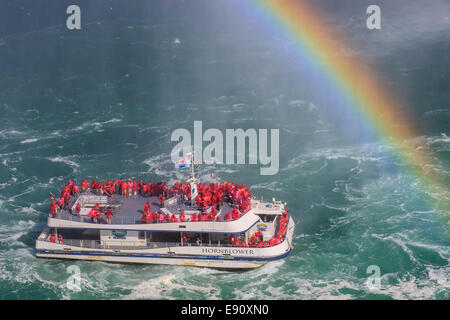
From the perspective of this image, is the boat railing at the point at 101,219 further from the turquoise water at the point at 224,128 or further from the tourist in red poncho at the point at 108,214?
the turquoise water at the point at 224,128

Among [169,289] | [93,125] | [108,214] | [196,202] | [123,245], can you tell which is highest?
[93,125]

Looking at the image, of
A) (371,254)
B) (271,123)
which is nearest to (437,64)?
(271,123)

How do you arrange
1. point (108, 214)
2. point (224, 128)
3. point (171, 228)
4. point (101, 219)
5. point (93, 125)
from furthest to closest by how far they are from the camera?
point (93, 125) → point (224, 128) → point (101, 219) → point (108, 214) → point (171, 228)

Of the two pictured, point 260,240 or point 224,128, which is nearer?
point 260,240

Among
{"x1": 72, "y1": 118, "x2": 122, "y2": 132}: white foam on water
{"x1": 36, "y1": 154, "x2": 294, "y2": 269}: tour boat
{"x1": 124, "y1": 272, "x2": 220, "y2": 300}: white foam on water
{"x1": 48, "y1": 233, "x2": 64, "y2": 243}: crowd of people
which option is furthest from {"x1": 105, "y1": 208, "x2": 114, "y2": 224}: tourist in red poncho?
{"x1": 72, "y1": 118, "x2": 122, "y2": 132}: white foam on water

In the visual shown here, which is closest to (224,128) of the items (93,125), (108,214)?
(93,125)

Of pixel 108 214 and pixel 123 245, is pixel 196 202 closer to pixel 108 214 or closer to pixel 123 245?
pixel 123 245

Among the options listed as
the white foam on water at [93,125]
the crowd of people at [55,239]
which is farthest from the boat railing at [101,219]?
the white foam on water at [93,125]

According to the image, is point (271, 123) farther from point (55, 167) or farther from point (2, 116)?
point (2, 116)
